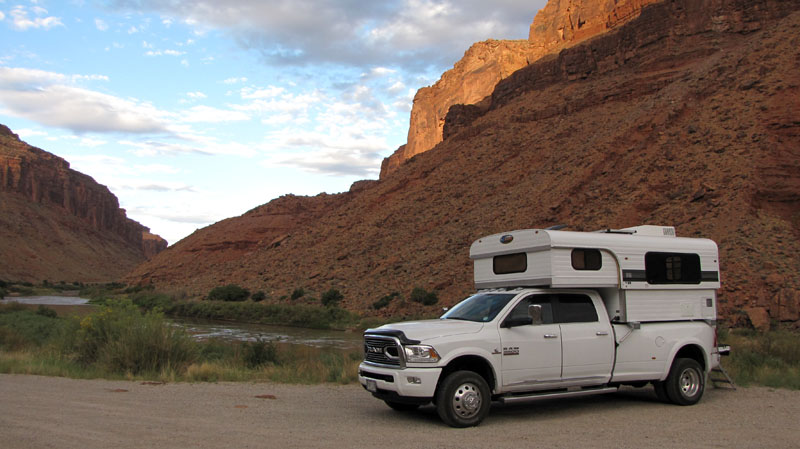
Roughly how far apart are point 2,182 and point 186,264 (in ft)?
199

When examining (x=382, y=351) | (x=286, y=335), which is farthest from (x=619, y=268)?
(x=286, y=335)

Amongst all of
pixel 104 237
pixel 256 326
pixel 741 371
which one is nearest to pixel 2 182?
pixel 104 237

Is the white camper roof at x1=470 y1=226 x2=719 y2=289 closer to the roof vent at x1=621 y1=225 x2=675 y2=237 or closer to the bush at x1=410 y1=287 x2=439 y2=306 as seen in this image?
the roof vent at x1=621 y1=225 x2=675 y2=237

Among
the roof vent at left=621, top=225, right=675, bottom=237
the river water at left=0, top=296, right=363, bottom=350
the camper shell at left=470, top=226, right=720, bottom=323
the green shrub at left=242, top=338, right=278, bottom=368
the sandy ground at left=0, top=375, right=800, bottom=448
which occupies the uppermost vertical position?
the roof vent at left=621, top=225, right=675, bottom=237

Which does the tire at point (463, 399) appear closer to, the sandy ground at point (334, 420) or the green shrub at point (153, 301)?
the sandy ground at point (334, 420)

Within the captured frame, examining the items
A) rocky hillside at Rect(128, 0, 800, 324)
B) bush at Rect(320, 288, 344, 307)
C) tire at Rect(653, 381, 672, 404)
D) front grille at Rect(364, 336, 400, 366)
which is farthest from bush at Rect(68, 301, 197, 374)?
bush at Rect(320, 288, 344, 307)

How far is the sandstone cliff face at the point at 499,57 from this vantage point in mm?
72188

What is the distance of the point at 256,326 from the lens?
4053 cm

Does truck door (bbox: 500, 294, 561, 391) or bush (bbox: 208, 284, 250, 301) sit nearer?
truck door (bbox: 500, 294, 561, 391)

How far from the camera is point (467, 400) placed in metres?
8.23

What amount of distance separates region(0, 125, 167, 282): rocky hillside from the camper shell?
329ft

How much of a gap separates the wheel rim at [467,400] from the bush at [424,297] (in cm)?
2646

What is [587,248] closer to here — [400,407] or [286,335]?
[400,407]

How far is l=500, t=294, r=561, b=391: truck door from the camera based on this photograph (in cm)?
855
